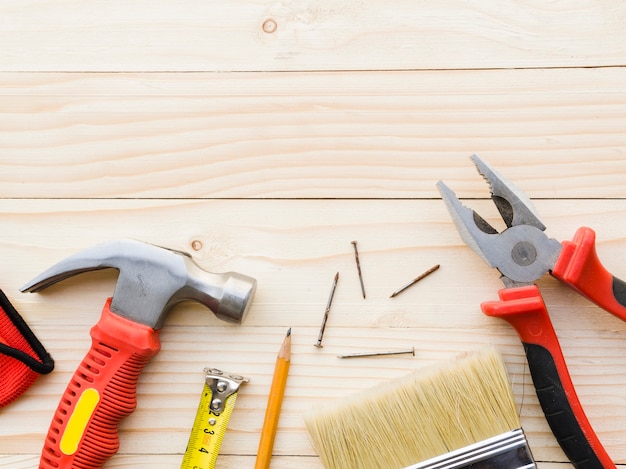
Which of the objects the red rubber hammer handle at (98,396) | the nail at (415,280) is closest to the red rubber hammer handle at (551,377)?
the nail at (415,280)

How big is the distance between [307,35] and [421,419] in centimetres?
61

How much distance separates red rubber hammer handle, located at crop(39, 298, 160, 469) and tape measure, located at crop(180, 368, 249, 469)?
0.10m

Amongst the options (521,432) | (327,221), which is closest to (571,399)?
(521,432)

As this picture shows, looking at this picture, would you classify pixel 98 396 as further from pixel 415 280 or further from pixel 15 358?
pixel 415 280

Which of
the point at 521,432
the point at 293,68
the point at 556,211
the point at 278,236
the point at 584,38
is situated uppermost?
the point at 584,38

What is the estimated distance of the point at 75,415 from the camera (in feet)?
3.13

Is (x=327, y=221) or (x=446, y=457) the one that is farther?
(x=327, y=221)

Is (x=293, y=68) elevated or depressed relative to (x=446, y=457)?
elevated

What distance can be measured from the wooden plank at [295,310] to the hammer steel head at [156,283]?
0.21 feet

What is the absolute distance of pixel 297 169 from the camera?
104 centimetres

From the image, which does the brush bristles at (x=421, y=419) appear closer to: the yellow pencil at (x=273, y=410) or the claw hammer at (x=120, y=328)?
the yellow pencil at (x=273, y=410)

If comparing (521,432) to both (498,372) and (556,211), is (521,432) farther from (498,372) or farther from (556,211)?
(556,211)

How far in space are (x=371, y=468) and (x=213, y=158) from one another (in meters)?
0.52

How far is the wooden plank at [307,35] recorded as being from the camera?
1.05 metres
